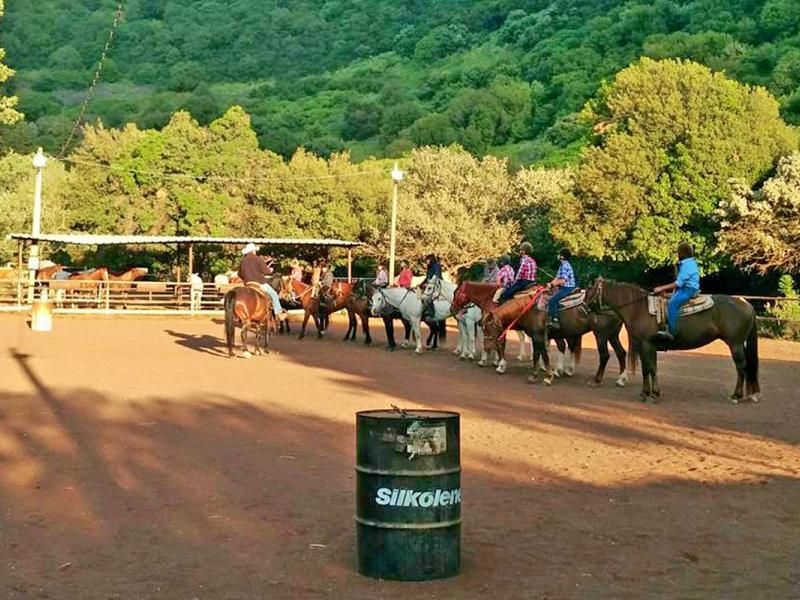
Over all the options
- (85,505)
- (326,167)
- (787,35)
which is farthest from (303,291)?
(787,35)

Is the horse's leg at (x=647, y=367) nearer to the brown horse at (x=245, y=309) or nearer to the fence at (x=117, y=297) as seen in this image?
the brown horse at (x=245, y=309)

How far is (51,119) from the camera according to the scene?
5832 inches

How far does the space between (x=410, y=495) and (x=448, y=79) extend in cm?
17149

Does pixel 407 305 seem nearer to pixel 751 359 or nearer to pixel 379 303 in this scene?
pixel 379 303

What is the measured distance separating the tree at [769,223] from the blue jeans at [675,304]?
26.4 m

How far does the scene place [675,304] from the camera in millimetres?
17891

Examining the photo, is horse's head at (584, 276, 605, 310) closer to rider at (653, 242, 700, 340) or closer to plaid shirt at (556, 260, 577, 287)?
rider at (653, 242, 700, 340)

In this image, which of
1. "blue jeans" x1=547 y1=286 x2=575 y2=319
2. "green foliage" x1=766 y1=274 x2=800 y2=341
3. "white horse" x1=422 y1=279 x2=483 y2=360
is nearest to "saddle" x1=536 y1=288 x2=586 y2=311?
"blue jeans" x1=547 y1=286 x2=575 y2=319

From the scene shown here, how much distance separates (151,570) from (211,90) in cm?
18202

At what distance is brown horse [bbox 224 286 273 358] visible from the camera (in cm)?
2508

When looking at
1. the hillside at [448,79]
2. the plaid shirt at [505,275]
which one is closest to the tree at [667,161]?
the plaid shirt at [505,275]

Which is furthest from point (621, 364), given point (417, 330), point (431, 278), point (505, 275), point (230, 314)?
point (230, 314)

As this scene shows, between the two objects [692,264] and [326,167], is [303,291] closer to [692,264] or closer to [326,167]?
[692,264]

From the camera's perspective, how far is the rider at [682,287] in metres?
17.6
